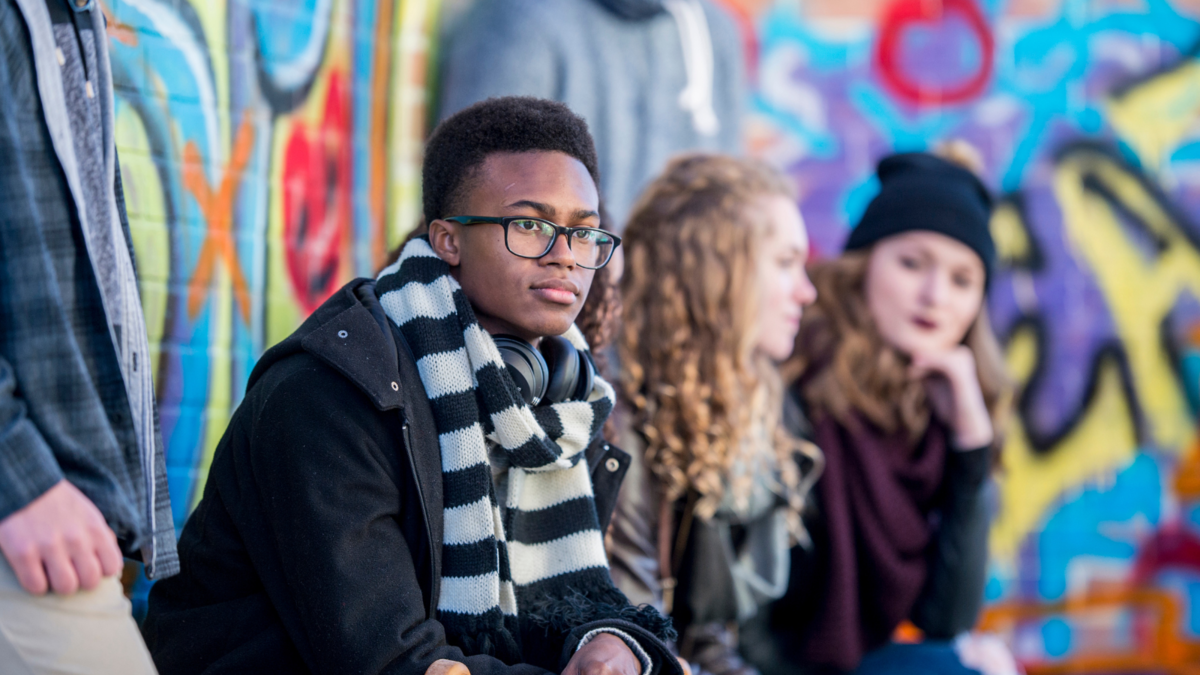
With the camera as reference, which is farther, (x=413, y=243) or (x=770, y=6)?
(x=770, y=6)

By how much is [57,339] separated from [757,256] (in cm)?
241

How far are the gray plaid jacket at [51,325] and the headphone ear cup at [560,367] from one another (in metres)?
0.78

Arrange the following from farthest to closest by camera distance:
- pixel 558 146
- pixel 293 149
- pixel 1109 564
→ pixel 1109 564 → pixel 293 149 → pixel 558 146

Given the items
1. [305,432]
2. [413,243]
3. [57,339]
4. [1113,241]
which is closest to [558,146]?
[413,243]

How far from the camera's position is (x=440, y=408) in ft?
7.26

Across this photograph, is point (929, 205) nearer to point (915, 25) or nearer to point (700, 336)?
point (700, 336)

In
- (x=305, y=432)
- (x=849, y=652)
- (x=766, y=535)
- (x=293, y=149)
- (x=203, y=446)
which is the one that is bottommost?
(x=849, y=652)

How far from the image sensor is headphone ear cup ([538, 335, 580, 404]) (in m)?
2.38

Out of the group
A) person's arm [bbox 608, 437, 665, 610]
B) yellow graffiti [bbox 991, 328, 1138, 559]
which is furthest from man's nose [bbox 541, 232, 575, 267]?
yellow graffiti [bbox 991, 328, 1138, 559]

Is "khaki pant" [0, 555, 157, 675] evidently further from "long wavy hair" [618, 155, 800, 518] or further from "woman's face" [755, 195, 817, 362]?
"woman's face" [755, 195, 817, 362]

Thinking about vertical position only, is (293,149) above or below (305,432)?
above

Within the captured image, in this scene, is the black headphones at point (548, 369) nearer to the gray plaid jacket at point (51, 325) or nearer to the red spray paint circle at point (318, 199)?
the gray plaid jacket at point (51, 325)

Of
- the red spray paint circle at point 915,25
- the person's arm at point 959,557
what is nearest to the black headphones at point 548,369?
the person's arm at point 959,557

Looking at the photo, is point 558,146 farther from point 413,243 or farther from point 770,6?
point 770,6
